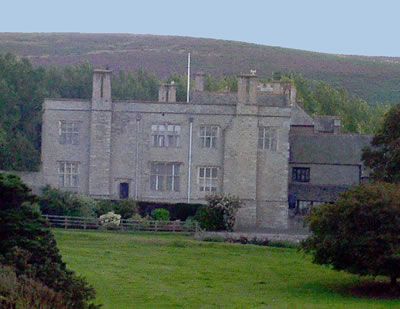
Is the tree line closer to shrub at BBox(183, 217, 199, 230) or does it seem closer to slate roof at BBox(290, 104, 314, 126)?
slate roof at BBox(290, 104, 314, 126)

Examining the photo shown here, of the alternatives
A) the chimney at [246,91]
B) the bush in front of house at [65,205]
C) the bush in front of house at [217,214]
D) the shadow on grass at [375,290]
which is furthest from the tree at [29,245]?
the chimney at [246,91]

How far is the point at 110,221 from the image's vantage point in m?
65.8

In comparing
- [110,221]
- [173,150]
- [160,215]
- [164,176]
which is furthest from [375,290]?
[164,176]

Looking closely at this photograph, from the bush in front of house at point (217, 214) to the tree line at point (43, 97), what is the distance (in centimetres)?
1689

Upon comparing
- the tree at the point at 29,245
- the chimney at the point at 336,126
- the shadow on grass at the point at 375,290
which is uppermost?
the chimney at the point at 336,126

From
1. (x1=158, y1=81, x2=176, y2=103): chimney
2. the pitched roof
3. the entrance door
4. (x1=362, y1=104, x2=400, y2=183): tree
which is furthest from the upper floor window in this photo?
(x1=362, y1=104, x2=400, y2=183): tree

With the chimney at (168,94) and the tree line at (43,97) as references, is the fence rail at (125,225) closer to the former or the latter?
the tree line at (43,97)

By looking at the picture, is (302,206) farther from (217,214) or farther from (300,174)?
(217,214)

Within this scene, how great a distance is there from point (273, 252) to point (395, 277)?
1264 centimetres

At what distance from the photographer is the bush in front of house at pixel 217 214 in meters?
66.9

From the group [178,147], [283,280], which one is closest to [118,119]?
[178,147]

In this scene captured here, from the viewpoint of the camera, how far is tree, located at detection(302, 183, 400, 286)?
44.9 metres

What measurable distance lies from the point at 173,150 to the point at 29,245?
131 feet

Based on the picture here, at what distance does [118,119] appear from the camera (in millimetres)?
73500
